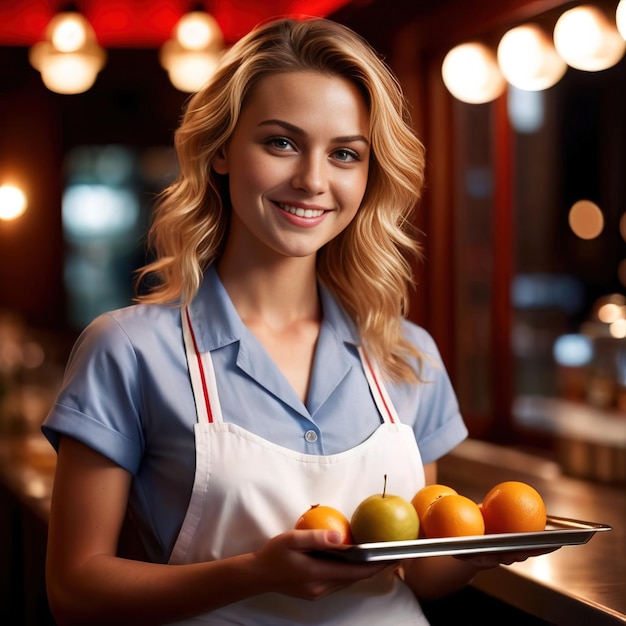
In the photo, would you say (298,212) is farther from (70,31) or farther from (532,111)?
(532,111)

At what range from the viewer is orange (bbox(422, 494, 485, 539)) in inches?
57.7

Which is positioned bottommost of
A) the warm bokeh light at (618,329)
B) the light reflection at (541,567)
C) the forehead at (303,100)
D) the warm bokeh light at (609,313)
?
the light reflection at (541,567)

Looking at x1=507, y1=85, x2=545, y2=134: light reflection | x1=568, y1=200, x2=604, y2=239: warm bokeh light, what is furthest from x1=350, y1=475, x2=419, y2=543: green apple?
x1=568, y1=200, x2=604, y2=239: warm bokeh light

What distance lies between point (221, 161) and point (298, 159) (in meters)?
0.16

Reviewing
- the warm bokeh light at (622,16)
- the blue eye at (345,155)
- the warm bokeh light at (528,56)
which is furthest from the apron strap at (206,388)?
the warm bokeh light at (528,56)

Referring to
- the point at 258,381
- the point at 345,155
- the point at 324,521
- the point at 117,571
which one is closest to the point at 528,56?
the point at 345,155

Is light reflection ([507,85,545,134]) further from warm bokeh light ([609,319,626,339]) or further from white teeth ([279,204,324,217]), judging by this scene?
white teeth ([279,204,324,217])

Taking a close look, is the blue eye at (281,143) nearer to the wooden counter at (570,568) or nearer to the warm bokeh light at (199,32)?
the wooden counter at (570,568)

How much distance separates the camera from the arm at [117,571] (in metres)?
1.40

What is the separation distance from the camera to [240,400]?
1.63 metres

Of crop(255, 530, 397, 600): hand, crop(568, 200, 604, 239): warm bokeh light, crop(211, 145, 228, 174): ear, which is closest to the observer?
crop(255, 530, 397, 600): hand

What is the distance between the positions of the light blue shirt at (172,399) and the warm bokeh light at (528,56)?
174 cm

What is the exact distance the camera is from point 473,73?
340 cm

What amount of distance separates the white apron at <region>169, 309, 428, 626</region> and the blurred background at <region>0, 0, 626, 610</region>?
900mm
